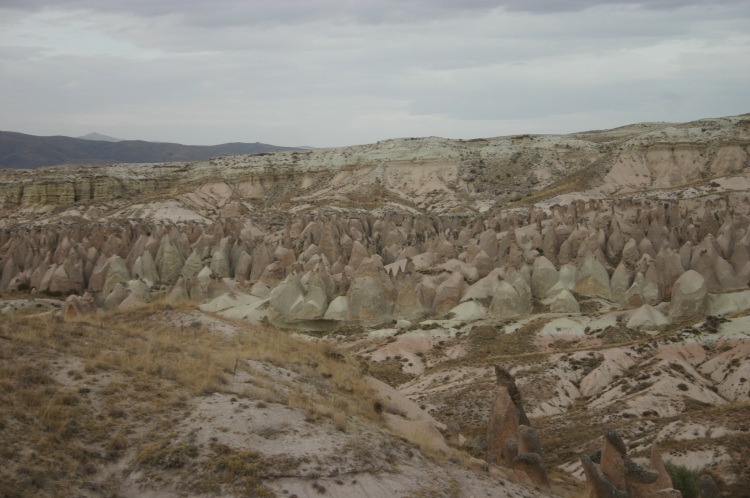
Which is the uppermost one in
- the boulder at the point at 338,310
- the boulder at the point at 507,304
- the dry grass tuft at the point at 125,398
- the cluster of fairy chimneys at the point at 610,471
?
the dry grass tuft at the point at 125,398

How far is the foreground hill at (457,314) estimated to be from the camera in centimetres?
1062

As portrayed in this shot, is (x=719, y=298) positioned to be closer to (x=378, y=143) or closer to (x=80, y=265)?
(x=80, y=265)

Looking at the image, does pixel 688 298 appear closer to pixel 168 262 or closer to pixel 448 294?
pixel 448 294

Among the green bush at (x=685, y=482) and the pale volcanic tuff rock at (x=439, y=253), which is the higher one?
the pale volcanic tuff rock at (x=439, y=253)

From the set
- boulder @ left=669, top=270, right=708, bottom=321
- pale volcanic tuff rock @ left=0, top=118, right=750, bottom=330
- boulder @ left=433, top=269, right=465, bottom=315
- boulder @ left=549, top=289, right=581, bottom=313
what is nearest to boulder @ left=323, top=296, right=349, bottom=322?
pale volcanic tuff rock @ left=0, top=118, right=750, bottom=330

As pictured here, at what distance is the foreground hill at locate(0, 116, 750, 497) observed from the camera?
10625 millimetres

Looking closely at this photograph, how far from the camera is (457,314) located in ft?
98.7

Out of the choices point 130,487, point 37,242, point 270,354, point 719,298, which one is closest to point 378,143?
point 37,242

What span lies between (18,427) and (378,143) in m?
84.6

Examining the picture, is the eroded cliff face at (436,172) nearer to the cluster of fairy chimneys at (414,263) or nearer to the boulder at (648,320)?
the cluster of fairy chimneys at (414,263)

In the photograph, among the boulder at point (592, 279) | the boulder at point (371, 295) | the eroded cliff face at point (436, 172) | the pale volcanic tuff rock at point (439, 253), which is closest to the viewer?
the boulder at point (371, 295)

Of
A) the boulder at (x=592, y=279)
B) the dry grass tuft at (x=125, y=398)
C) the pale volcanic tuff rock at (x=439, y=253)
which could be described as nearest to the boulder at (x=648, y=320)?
the pale volcanic tuff rock at (x=439, y=253)

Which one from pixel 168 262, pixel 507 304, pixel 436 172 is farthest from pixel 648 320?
pixel 436 172

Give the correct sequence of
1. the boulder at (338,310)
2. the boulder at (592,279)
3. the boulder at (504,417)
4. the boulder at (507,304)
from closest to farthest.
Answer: the boulder at (504,417), the boulder at (507,304), the boulder at (338,310), the boulder at (592,279)
